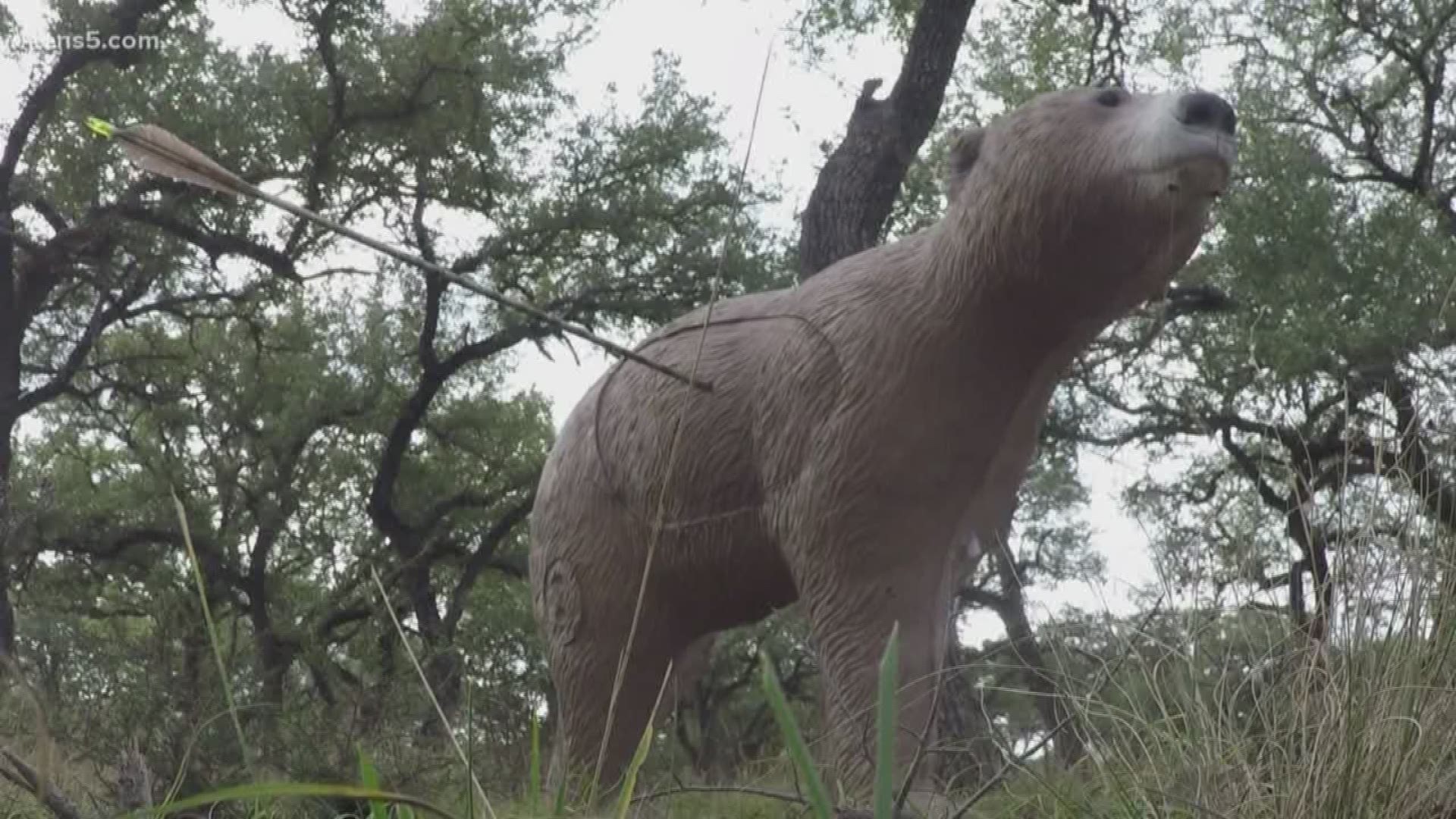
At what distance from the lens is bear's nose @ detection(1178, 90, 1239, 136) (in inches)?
95.3

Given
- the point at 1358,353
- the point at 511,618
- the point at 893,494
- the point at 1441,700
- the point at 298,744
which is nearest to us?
the point at 1441,700

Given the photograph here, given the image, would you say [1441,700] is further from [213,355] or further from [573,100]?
[213,355]

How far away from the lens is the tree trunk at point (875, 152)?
617 centimetres

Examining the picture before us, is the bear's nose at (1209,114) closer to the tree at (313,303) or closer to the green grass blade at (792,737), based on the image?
the green grass blade at (792,737)

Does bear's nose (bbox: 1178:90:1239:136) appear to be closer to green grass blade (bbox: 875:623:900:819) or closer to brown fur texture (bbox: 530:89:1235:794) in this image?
brown fur texture (bbox: 530:89:1235:794)

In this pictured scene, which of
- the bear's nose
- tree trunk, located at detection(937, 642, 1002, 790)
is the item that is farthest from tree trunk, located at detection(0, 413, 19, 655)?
the bear's nose

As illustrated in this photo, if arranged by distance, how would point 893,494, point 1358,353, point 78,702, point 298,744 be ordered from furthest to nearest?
1. point 1358,353
2. point 78,702
3. point 298,744
4. point 893,494

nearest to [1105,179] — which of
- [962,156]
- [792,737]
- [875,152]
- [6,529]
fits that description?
[962,156]

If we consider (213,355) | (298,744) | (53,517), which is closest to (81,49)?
(53,517)

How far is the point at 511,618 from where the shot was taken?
15938mm

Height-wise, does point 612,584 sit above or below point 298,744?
above

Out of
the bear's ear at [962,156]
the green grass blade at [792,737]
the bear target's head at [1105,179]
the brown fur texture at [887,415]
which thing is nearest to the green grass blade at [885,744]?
the green grass blade at [792,737]

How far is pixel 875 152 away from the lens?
6223 mm

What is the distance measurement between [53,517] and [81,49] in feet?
13.0
